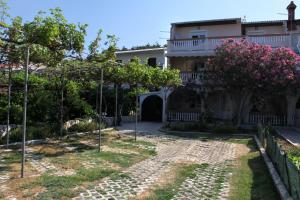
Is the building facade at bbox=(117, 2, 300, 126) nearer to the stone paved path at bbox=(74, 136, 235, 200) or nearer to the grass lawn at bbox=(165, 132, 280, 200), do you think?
the stone paved path at bbox=(74, 136, 235, 200)

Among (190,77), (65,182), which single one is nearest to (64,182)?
(65,182)

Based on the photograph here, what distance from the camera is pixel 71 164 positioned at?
10.8 meters

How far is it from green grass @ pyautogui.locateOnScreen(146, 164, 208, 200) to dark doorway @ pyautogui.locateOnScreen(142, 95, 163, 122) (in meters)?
18.1

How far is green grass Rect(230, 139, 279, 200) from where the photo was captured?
8.52m

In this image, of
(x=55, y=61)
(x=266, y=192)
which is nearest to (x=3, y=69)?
(x=55, y=61)

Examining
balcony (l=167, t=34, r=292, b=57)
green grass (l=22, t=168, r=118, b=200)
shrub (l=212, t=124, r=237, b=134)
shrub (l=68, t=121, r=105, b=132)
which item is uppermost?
balcony (l=167, t=34, r=292, b=57)

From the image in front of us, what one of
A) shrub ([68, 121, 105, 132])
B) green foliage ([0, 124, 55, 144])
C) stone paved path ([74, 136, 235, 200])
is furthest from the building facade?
green foliage ([0, 124, 55, 144])

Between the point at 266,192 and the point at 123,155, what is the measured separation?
5.56 m

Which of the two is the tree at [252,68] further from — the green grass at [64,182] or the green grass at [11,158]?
the green grass at [11,158]

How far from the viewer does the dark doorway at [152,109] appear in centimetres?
3002

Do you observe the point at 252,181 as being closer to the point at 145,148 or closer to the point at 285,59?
the point at 145,148

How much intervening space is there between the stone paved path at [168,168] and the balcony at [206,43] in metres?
11.1

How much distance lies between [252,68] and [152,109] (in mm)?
10892

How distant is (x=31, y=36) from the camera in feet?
35.4
